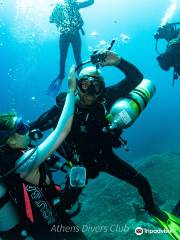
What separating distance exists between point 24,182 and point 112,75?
4610 inches

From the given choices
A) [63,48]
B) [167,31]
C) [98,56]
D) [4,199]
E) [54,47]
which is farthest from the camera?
[54,47]

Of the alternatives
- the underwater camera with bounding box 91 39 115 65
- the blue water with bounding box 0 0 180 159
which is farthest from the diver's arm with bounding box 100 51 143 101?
the blue water with bounding box 0 0 180 159

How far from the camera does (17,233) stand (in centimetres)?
309

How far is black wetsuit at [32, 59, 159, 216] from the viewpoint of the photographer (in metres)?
4.28

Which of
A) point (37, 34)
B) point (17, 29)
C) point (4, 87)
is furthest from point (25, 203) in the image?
point (4, 87)

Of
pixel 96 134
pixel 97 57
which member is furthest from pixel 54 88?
pixel 97 57

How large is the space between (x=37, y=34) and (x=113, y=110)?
6583 cm

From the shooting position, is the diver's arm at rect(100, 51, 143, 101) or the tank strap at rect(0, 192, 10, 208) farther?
the diver's arm at rect(100, 51, 143, 101)

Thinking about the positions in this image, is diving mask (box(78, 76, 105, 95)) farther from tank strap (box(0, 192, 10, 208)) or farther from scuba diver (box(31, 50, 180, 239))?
tank strap (box(0, 192, 10, 208))

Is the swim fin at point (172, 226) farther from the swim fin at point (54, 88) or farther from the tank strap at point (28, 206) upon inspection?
the swim fin at point (54, 88)

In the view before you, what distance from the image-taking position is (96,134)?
14.0ft

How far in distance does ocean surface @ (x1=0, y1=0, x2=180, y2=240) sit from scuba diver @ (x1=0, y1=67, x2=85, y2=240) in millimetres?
2784

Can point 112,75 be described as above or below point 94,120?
below

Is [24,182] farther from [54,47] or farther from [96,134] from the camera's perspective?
[54,47]
